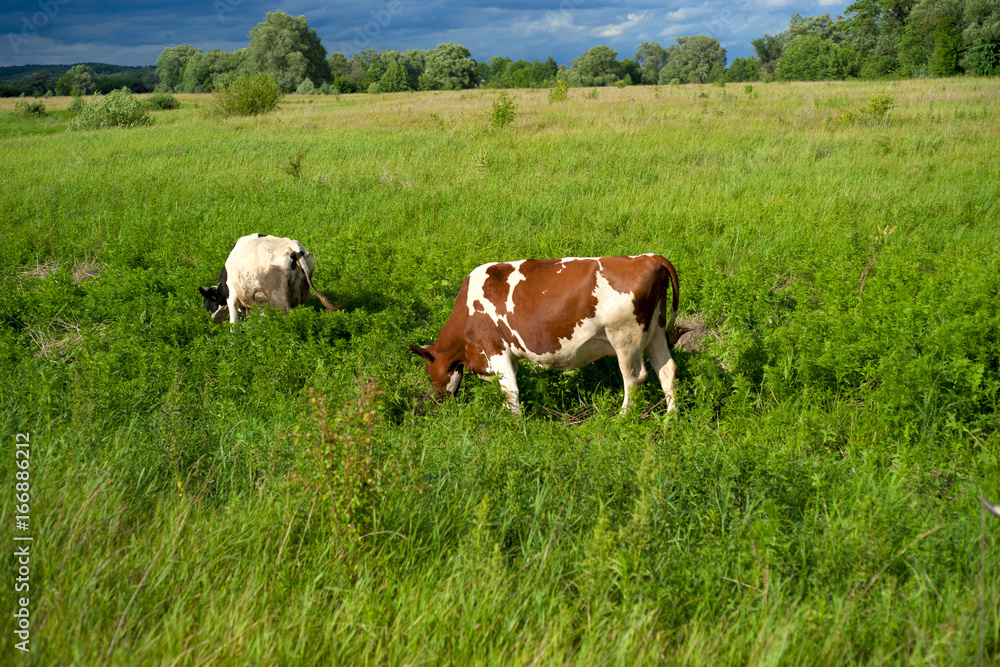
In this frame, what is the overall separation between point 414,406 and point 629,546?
2.61 meters

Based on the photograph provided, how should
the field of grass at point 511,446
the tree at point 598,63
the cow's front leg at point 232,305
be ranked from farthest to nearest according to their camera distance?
the tree at point 598,63, the cow's front leg at point 232,305, the field of grass at point 511,446

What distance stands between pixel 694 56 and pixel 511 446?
4840 inches

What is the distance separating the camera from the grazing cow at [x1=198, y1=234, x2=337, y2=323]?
23.5 feet

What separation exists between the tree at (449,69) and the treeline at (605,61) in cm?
14

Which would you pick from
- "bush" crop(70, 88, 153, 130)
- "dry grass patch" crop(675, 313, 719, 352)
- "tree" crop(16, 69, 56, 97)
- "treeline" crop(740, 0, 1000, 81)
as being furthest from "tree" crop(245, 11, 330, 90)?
"dry grass patch" crop(675, 313, 719, 352)

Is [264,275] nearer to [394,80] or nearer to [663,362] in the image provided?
[663,362]

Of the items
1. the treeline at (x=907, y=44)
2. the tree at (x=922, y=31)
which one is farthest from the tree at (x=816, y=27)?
the tree at (x=922, y=31)

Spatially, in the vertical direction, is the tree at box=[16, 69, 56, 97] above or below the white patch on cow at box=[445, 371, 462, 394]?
above

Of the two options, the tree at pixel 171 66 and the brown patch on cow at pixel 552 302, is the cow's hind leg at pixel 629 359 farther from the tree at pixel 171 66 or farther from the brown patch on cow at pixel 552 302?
the tree at pixel 171 66

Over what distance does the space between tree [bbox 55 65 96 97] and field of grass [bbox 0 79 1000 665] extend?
62.2 meters

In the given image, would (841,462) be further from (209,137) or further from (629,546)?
(209,137)

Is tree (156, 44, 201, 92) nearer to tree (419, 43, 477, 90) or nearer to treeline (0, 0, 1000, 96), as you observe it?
treeline (0, 0, 1000, 96)

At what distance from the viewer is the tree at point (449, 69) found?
8005 cm

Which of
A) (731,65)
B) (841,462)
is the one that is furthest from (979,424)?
(731,65)
